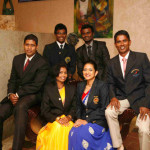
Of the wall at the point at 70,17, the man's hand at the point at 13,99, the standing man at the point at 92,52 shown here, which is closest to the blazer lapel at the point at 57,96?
the man's hand at the point at 13,99

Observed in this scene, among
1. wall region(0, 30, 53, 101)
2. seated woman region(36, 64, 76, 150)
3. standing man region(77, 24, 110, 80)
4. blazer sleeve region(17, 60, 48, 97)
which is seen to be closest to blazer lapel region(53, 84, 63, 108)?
seated woman region(36, 64, 76, 150)

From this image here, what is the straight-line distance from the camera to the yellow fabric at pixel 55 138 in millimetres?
2545

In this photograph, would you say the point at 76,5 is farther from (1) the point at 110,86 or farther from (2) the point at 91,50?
(1) the point at 110,86

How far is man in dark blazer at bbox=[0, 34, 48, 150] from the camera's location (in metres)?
2.90

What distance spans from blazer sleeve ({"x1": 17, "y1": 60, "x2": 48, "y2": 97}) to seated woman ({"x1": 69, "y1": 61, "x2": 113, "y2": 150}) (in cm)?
63

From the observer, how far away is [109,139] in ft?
8.56

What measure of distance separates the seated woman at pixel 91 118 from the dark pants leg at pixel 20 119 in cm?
68

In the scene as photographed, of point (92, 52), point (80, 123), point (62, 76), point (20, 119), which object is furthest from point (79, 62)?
point (20, 119)

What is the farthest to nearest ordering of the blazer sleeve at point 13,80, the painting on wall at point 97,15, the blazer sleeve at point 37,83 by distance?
1. the painting on wall at point 97,15
2. the blazer sleeve at point 13,80
3. the blazer sleeve at point 37,83

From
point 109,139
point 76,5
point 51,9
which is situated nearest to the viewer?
point 109,139

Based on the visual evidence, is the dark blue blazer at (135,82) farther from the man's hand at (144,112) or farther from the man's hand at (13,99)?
the man's hand at (13,99)

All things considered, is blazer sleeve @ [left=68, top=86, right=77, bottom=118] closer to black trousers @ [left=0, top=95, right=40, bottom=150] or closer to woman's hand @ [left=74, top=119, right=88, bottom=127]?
→ woman's hand @ [left=74, top=119, right=88, bottom=127]

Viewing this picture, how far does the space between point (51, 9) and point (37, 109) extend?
10.2 ft

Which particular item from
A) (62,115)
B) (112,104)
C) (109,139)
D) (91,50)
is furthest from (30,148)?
(91,50)
